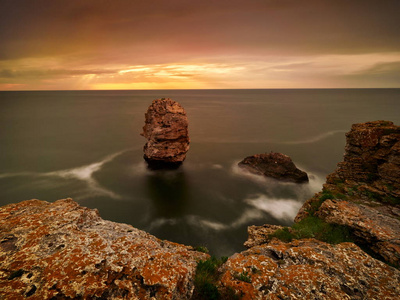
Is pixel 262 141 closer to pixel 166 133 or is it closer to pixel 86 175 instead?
pixel 166 133

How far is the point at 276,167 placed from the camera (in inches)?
1045

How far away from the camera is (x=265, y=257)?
6.03 m

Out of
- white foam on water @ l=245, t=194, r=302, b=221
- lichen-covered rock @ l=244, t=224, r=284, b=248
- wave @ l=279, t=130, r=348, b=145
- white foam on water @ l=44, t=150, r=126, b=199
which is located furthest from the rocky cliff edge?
wave @ l=279, t=130, r=348, b=145

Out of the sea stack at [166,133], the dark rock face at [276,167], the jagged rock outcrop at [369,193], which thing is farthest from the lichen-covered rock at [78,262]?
the dark rock face at [276,167]

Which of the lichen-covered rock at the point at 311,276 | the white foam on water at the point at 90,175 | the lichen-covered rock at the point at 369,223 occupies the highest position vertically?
the lichen-covered rock at the point at 311,276

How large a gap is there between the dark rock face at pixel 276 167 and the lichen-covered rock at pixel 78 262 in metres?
22.0

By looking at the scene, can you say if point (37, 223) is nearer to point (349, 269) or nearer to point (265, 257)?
point (265, 257)

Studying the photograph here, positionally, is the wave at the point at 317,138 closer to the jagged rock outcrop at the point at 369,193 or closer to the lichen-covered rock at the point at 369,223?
the jagged rock outcrop at the point at 369,193

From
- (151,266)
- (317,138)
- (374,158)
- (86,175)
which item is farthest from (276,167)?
(86,175)

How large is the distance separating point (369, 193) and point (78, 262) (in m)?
13.5

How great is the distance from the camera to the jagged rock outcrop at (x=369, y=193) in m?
7.76

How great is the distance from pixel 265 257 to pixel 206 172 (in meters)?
22.7

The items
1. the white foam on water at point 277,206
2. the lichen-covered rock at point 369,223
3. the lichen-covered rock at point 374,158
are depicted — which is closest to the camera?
the lichen-covered rock at point 369,223

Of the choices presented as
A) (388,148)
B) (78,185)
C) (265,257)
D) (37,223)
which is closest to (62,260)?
(37,223)
